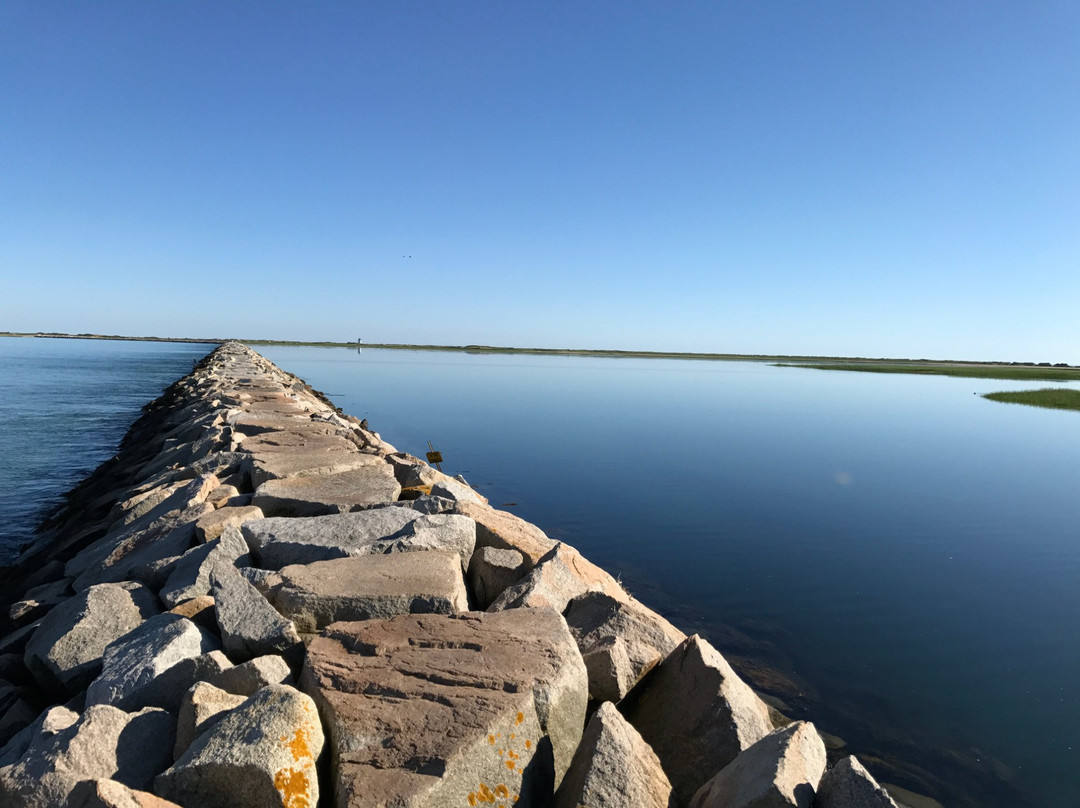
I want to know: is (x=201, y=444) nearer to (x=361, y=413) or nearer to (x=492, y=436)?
(x=492, y=436)

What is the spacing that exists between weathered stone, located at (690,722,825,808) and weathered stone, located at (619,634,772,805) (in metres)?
0.31

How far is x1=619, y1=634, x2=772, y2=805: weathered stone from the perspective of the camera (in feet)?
9.66

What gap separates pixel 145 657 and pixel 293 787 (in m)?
1.25

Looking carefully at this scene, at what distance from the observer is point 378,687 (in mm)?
2727

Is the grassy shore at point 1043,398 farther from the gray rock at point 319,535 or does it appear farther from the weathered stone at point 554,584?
the gray rock at point 319,535

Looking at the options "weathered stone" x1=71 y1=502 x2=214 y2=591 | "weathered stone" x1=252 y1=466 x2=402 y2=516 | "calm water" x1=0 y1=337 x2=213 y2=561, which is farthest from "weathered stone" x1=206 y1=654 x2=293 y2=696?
"calm water" x1=0 y1=337 x2=213 y2=561

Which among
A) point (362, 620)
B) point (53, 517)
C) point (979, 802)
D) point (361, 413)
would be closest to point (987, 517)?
point (979, 802)

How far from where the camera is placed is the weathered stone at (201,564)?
3789 mm

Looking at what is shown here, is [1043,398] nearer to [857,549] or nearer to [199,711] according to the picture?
[857,549]

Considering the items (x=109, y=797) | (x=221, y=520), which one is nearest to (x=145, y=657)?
(x=109, y=797)

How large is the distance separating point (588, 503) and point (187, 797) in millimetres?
8803

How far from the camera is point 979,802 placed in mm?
4133

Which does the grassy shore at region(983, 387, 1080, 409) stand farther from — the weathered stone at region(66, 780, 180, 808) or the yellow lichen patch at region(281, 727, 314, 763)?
the weathered stone at region(66, 780, 180, 808)

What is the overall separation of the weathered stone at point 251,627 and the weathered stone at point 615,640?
4.59 ft
